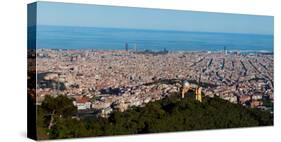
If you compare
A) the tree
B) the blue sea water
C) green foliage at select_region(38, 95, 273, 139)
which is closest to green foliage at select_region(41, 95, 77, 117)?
the tree

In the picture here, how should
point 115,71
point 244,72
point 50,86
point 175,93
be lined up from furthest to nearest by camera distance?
point 244,72 < point 175,93 < point 115,71 < point 50,86

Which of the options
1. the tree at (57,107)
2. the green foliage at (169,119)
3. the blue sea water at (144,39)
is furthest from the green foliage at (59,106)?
the blue sea water at (144,39)

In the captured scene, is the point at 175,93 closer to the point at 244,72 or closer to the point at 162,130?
the point at 162,130

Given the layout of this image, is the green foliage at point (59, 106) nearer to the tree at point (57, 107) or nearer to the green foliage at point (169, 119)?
the tree at point (57, 107)

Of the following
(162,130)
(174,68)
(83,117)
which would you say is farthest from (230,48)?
(83,117)

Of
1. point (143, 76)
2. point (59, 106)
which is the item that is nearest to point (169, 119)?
point (143, 76)

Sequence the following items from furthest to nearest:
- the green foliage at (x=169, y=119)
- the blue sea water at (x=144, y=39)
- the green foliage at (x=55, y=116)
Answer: the green foliage at (x=169, y=119) < the blue sea water at (x=144, y=39) < the green foliage at (x=55, y=116)

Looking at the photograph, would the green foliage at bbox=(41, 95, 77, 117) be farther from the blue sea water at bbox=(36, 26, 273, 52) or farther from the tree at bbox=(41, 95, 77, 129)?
the blue sea water at bbox=(36, 26, 273, 52)
